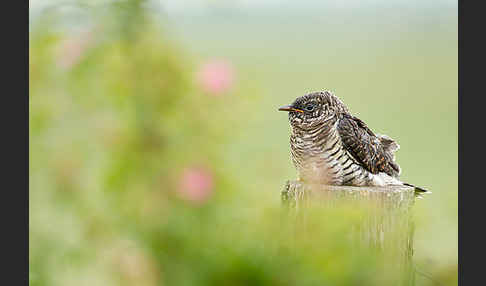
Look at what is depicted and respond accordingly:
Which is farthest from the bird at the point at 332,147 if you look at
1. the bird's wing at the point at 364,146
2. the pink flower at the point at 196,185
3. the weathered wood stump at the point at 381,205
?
the pink flower at the point at 196,185

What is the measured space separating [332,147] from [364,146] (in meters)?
0.15

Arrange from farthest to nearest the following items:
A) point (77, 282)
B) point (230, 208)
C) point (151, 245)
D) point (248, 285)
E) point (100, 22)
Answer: point (100, 22) → point (230, 208) → point (77, 282) → point (151, 245) → point (248, 285)

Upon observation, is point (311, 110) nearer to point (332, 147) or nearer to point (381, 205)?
point (332, 147)

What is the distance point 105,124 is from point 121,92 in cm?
21

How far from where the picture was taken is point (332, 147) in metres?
2.47

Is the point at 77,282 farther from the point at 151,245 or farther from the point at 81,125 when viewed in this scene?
the point at 81,125

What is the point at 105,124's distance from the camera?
2869 millimetres

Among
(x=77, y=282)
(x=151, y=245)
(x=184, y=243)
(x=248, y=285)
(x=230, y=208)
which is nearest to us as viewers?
(x=248, y=285)

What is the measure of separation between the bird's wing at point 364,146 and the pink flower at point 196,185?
0.71m

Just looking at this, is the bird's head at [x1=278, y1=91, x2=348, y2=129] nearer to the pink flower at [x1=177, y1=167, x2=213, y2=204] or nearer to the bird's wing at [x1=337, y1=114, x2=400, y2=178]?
the bird's wing at [x1=337, y1=114, x2=400, y2=178]

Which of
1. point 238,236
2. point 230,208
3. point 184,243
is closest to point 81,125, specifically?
point 230,208

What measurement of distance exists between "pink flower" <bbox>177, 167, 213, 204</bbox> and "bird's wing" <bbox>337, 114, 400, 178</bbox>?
0.71m

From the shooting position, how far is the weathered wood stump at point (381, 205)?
207cm

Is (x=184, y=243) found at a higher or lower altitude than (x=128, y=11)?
lower
